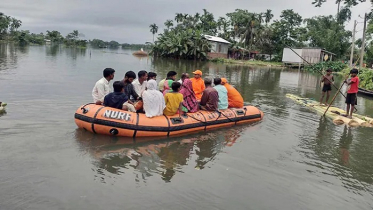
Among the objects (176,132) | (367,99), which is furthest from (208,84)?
(367,99)

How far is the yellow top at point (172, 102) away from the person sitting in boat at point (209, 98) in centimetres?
113

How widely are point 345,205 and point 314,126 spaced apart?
4.80 meters

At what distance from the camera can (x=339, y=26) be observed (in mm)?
45031

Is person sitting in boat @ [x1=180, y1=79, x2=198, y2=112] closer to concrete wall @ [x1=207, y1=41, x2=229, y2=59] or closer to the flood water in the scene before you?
the flood water

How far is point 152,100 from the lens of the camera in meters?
7.05

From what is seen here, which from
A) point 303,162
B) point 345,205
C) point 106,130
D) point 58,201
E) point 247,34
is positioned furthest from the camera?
point 247,34

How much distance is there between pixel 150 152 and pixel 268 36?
45.9 meters

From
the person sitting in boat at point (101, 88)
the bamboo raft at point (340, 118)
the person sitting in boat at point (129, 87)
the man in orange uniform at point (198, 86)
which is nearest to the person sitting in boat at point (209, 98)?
the man in orange uniform at point (198, 86)

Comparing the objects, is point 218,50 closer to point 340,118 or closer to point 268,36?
point 268,36

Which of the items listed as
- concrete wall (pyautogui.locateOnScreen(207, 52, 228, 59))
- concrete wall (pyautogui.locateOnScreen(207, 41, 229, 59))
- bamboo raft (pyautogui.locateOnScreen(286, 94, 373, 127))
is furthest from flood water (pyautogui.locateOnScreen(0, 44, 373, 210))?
concrete wall (pyautogui.locateOnScreen(207, 41, 229, 59))

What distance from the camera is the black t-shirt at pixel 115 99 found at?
7.07m

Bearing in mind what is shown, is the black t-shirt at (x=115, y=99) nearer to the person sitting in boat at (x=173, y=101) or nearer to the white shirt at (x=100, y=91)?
the white shirt at (x=100, y=91)

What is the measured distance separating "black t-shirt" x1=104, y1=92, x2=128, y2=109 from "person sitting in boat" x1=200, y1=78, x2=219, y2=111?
229 cm

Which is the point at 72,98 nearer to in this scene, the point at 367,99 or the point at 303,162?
the point at 303,162
